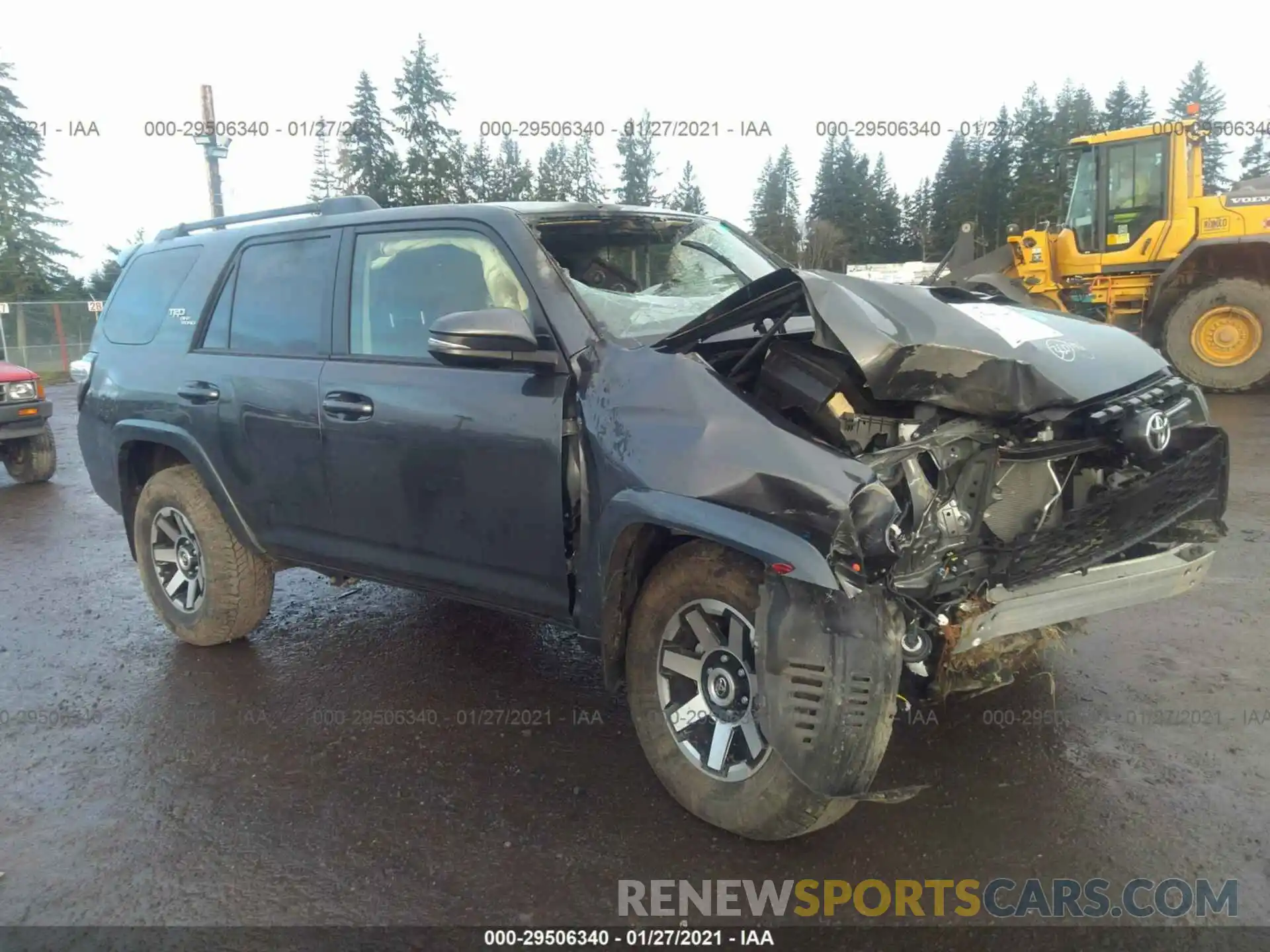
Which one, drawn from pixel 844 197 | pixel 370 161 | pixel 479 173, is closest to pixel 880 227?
pixel 844 197

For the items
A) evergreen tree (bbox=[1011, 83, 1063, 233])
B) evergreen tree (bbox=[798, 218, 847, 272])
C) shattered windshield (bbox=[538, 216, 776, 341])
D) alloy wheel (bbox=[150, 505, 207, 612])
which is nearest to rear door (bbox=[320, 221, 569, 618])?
shattered windshield (bbox=[538, 216, 776, 341])

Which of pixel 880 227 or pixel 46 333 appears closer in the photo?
pixel 46 333

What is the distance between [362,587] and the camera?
5.67 m

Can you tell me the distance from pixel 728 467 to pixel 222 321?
9.87 feet

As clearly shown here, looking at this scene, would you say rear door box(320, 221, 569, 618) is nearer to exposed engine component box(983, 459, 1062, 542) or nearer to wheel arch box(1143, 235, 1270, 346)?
exposed engine component box(983, 459, 1062, 542)

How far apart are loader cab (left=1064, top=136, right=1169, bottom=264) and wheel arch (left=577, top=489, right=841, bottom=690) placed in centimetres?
1254

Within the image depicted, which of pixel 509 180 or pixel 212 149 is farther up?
pixel 509 180

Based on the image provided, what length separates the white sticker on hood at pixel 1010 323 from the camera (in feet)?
9.79

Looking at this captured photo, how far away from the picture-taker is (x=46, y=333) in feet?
73.9

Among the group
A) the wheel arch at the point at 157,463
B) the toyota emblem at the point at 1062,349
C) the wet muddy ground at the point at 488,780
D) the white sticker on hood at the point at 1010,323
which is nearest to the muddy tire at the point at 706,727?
the wet muddy ground at the point at 488,780

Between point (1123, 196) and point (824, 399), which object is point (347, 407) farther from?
point (1123, 196)

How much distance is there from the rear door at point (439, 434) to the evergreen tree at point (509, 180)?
3733 cm

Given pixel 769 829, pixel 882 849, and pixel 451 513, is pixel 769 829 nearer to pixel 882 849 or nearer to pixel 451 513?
pixel 882 849

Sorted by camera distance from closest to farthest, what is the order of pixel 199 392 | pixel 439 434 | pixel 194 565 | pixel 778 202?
pixel 439 434, pixel 199 392, pixel 194 565, pixel 778 202
